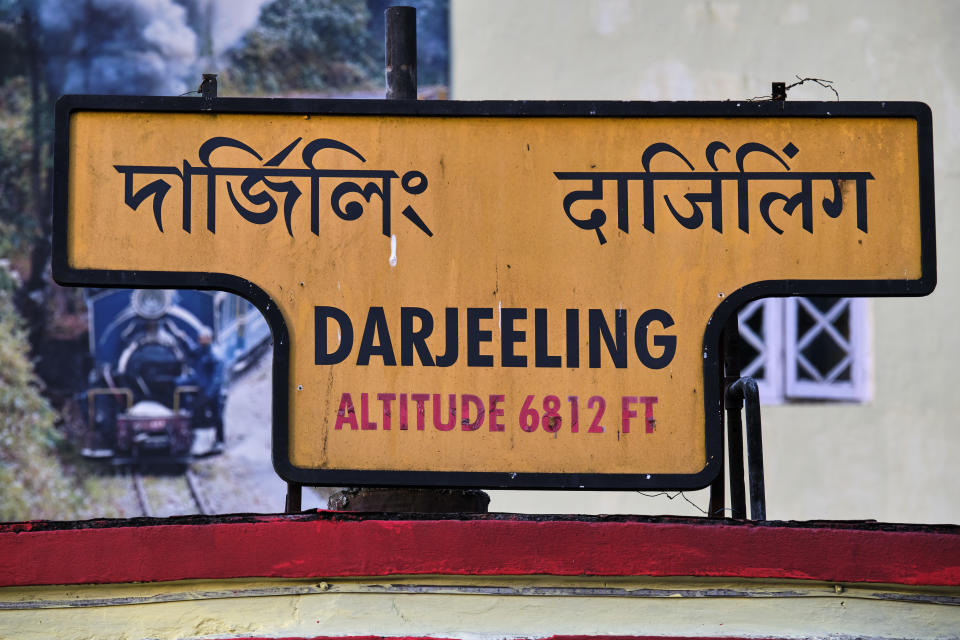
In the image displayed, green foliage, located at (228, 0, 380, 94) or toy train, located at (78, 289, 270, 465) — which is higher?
green foliage, located at (228, 0, 380, 94)

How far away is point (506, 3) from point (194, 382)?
2.85 metres

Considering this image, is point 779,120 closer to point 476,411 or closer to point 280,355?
point 476,411

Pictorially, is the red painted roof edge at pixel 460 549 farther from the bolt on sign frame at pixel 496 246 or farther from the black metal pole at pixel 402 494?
the black metal pole at pixel 402 494

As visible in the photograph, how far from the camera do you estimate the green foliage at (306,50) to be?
6.67m

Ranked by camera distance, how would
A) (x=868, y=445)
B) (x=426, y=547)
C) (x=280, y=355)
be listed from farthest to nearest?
1. (x=868, y=445)
2. (x=280, y=355)
3. (x=426, y=547)

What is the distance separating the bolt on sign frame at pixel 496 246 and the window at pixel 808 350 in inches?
144

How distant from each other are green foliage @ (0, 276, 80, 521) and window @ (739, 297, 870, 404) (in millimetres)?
3970

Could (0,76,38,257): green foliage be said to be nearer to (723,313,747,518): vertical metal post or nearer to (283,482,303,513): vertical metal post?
(283,482,303,513): vertical metal post

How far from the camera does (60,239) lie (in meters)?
2.85

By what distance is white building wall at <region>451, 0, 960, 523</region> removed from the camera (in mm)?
6328

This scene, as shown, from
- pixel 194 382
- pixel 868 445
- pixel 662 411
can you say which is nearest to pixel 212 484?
pixel 194 382

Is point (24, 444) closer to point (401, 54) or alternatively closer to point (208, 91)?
point (208, 91)

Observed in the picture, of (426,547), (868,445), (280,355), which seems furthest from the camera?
(868,445)

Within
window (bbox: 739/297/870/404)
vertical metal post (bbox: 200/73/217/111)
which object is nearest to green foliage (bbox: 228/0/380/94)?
window (bbox: 739/297/870/404)
